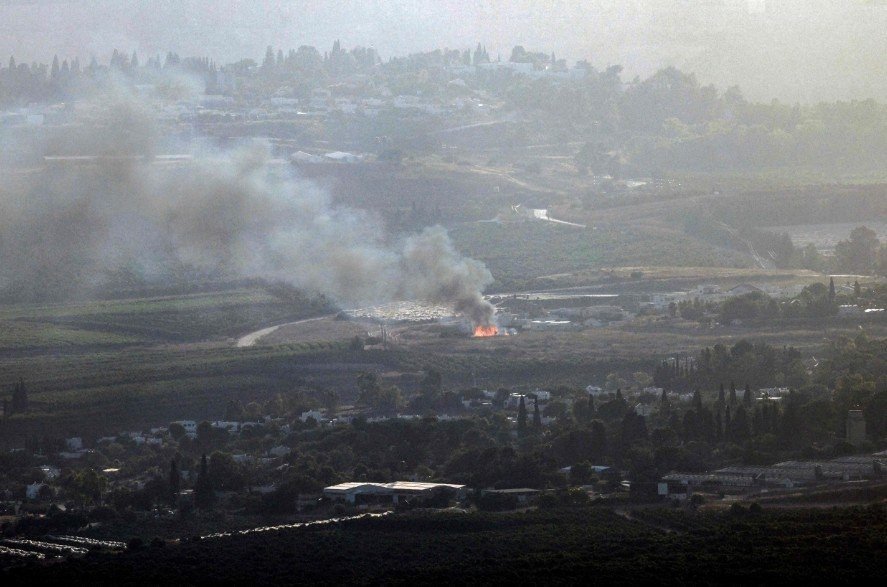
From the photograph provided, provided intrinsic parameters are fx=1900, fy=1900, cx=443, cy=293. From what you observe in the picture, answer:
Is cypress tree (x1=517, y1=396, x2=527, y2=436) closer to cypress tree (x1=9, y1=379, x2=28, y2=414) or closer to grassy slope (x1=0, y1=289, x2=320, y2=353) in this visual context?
cypress tree (x1=9, y1=379, x2=28, y2=414)

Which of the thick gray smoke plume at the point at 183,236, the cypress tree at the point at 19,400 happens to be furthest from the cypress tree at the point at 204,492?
the thick gray smoke plume at the point at 183,236

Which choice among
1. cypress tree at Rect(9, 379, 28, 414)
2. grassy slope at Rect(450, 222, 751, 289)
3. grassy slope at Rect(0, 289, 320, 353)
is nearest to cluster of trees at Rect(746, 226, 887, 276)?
grassy slope at Rect(450, 222, 751, 289)

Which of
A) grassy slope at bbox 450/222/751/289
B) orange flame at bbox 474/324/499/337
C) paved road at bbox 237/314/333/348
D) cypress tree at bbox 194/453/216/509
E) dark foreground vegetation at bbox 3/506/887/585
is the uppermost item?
grassy slope at bbox 450/222/751/289

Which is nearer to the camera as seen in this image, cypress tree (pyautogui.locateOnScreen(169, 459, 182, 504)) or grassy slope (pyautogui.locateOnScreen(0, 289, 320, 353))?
cypress tree (pyautogui.locateOnScreen(169, 459, 182, 504))

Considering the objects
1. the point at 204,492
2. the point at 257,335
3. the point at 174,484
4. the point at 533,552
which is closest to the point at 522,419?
the point at 204,492

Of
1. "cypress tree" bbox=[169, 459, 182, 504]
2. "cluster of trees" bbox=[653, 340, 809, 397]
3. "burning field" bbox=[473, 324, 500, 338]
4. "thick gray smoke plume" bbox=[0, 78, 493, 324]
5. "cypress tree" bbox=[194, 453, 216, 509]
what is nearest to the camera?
"cypress tree" bbox=[194, 453, 216, 509]

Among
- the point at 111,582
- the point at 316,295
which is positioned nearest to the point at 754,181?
the point at 316,295

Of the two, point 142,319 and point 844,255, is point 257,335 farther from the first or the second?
point 844,255
